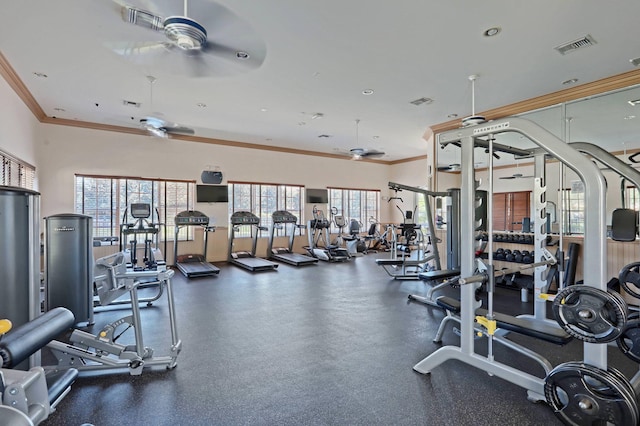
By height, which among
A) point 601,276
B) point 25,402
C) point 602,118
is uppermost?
point 602,118

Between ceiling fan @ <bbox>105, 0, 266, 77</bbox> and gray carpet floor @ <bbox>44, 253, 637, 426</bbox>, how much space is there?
2.69 metres

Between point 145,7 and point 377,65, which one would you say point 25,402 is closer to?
point 145,7

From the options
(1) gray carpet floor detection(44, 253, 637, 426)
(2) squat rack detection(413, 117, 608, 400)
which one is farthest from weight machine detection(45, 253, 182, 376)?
(2) squat rack detection(413, 117, 608, 400)

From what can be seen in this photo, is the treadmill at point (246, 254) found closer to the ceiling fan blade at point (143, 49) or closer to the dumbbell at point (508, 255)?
the dumbbell at point (508, 255)

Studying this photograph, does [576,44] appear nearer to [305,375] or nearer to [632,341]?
[632,341]

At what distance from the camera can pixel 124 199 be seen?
7781 millimetres

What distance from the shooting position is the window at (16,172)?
4.62 metres

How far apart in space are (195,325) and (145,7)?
3.25 m

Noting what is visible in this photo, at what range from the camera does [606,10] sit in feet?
9.94

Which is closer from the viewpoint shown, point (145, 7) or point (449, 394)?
point (449, 394)

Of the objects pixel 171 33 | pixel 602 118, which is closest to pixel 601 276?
pixel 171 33

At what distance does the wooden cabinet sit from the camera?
10938 mm

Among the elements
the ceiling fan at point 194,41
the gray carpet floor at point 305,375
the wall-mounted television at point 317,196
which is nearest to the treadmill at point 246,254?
the wall-mounted television at point 317,196

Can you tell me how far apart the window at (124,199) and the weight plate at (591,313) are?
7.28m
